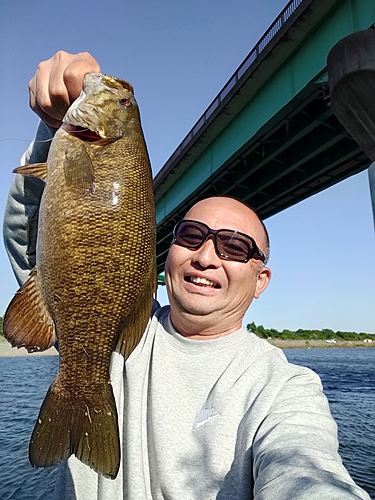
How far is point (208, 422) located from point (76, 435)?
0.59 m

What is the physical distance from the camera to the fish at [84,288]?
186 centimetres

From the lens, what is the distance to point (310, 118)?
12.2m

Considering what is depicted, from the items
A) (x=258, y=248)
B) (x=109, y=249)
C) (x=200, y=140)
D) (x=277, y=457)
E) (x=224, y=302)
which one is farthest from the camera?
(x=200, y=140)

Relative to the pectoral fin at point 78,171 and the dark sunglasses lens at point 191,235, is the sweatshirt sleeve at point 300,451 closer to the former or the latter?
the dark sunglasses lens at point 191,235

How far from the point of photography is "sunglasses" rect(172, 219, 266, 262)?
2.51m

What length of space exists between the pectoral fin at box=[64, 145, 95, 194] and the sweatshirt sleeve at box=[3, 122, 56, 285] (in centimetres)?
45

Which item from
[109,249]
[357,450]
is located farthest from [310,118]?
[109,249]

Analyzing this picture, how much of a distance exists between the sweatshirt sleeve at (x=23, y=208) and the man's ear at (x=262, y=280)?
1.35 meters

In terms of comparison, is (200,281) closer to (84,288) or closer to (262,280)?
(262,280)

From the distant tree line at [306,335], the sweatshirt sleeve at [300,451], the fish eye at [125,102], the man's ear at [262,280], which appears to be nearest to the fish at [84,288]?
the fish eye at [125,102]

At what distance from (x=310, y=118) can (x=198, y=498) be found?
462 inches

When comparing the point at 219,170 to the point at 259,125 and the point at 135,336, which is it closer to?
the point at 259,125

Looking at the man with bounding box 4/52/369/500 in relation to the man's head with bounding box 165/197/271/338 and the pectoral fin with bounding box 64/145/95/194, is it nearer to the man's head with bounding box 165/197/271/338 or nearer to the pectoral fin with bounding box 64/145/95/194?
the man's head with bounding box 165/197/271/338

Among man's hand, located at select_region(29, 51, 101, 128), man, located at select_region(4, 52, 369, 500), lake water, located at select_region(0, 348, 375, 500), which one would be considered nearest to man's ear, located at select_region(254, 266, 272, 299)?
man, located at select_region(4, 52, 369, 500)
